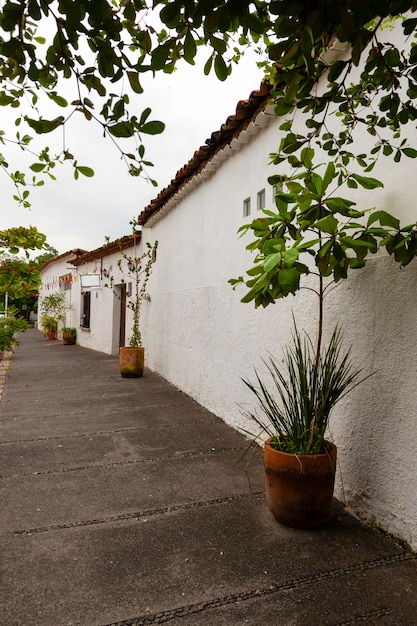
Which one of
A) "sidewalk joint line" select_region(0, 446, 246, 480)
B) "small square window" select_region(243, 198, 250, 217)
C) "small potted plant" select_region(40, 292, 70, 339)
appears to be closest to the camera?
"sidewalk joint line" select_region(0, 446, 246, 480)

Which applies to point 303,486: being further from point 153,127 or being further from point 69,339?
point 69,339

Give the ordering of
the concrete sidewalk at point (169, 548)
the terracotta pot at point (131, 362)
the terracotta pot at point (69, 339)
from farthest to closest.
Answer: the terracotta pot at point (69, 339) < the terracotta pot at point (131, 362) < the concrete sidewalk at point (169, 548)

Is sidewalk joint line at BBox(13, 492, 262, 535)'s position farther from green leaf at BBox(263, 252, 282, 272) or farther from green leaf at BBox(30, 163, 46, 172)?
green leaf at BBox(30, 163, 46, 172)

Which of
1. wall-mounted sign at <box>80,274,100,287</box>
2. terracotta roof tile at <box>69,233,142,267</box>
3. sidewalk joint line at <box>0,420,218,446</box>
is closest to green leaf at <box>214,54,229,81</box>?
sidewalk joint line at <box>0,420,218,446</box>

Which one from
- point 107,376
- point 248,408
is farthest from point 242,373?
point 107,376

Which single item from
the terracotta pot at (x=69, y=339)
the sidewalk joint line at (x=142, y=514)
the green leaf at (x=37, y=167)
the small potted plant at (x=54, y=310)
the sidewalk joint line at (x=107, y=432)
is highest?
the green leaf at (x=37, y=167)

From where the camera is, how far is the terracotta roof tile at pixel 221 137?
3.68 metres

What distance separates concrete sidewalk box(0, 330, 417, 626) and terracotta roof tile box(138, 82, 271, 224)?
3278 mm

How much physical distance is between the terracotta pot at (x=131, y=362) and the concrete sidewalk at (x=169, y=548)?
Result: 10.6 ft

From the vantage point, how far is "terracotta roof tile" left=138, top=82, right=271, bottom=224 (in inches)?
145

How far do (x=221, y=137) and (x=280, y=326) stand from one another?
2.40 m

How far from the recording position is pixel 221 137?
4.61m

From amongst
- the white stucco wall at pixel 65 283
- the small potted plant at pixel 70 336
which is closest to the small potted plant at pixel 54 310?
the white stucco wall at pixel 65 283

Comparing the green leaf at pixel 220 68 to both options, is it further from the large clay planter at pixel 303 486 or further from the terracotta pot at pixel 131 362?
the terracotta pot at pixel 131 362
